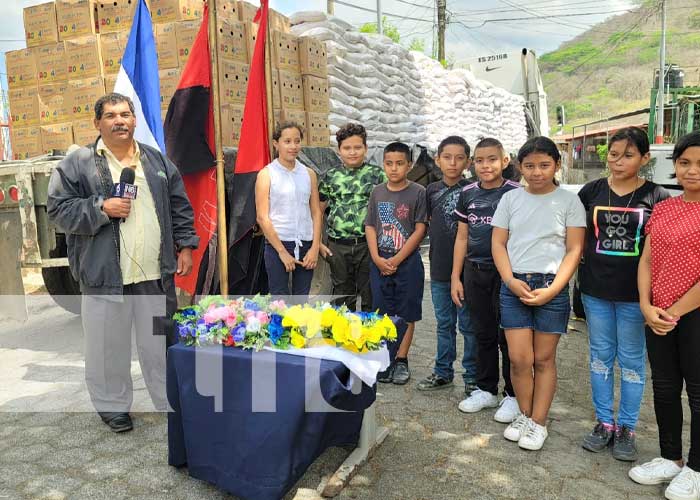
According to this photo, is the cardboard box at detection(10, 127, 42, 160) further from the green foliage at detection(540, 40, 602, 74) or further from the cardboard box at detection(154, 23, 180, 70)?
the green foliage at detection(540, 40, 602, 74)

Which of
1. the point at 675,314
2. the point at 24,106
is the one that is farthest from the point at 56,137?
the point at 675,314

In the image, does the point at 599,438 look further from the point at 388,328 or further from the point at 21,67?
the point at 21,67

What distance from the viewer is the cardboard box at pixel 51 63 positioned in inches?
195

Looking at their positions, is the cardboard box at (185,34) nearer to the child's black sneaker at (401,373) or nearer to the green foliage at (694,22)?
the child's black sneaker at (401,373)

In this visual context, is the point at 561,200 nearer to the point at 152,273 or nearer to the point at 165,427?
the point at 152,273

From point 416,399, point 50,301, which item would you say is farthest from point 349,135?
point 50,301

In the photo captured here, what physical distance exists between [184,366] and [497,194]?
1860mm

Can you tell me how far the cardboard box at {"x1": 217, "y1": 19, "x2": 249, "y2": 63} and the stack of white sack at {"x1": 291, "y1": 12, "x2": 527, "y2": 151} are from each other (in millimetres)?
1177

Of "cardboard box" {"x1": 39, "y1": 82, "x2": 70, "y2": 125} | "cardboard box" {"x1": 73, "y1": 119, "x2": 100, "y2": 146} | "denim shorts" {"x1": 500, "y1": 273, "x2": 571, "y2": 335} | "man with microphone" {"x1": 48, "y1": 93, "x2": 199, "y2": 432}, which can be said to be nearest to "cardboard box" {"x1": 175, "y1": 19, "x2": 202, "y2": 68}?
"cardboard box" {"x1": 73, "y1": 119, "x2": 100, "y2": 146}

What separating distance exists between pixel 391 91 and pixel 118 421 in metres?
5.67

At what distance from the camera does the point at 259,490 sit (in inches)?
88.0

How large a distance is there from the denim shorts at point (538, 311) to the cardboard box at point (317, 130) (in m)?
3.14

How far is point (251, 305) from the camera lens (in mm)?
2604

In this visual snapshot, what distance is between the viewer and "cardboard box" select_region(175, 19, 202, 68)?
472 cm
